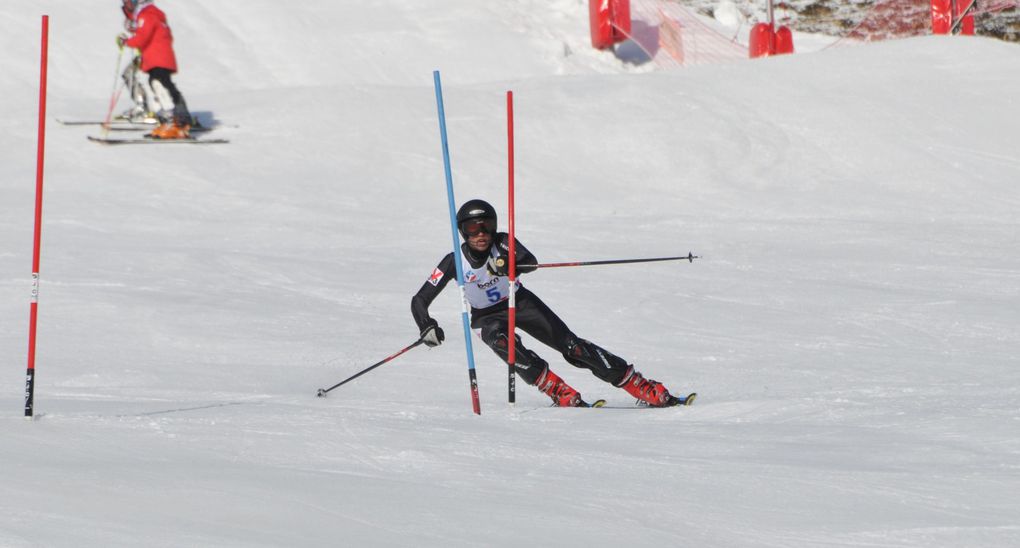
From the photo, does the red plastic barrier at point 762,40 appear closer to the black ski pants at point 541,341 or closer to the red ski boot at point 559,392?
the black ski pants at point 541,341

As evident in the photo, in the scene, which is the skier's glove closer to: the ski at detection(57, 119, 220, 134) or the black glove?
the black glove

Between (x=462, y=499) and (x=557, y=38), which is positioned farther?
(x=557, y=38)

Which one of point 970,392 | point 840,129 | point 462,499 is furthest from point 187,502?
point 840,129

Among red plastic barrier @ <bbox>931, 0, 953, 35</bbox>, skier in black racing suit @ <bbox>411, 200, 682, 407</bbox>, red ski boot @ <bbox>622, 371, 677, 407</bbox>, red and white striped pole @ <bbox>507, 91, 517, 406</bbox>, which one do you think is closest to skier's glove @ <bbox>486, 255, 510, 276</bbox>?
skier in black racing suit @ <bbox>411, 200, 682, 407</bbox>

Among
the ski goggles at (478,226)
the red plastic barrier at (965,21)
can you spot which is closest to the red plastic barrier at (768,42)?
the red plastic barrier at (965,21)

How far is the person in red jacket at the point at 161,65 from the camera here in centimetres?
1469

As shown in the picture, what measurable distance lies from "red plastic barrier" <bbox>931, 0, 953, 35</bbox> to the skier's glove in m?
15.4

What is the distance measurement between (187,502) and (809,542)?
1817 millimetres

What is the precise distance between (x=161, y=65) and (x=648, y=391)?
9585mm

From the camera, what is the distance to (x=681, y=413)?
632 cm

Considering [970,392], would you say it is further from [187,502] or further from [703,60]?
[703,60]

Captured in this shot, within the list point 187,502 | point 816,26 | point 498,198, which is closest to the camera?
point 187,502

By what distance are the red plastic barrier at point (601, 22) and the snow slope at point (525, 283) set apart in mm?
349

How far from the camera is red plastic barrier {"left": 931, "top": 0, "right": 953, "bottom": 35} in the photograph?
20.3 metres
